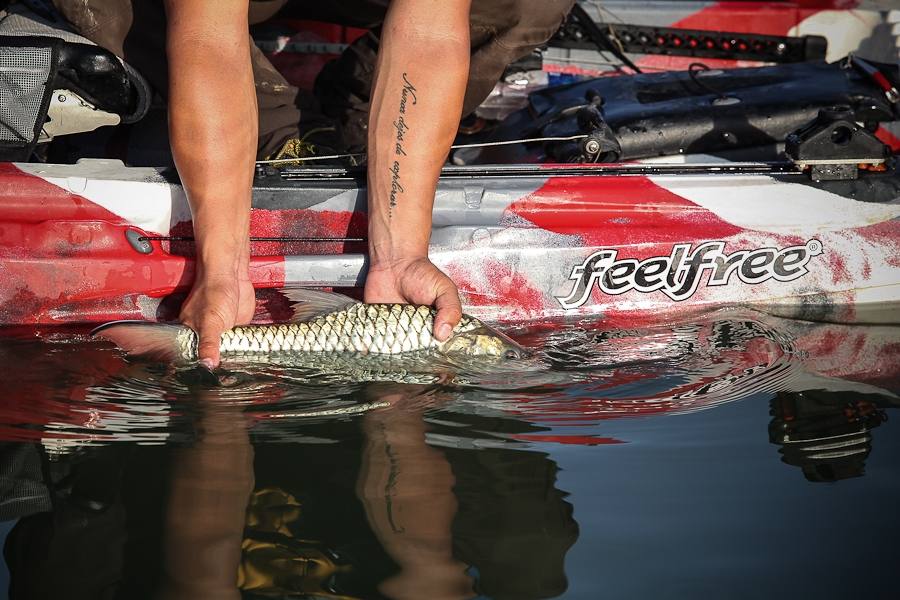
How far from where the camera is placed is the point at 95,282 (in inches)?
119

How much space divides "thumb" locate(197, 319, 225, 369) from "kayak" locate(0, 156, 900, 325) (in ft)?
1.23

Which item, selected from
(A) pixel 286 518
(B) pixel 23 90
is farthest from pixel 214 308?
(B) pixel 23 90

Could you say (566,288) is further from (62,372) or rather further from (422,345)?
(62,372)

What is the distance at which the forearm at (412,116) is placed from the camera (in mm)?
2902

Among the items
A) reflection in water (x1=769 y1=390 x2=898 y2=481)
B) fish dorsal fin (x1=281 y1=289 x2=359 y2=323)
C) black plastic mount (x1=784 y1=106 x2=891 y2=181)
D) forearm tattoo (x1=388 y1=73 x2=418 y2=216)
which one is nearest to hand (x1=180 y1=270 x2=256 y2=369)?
fish dorsal fin (x1=281 y1=289 x2=359 y2=323)

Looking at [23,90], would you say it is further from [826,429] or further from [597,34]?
[597,34]

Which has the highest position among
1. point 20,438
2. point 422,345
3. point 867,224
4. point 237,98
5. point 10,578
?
point 237,98

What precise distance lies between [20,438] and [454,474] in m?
1.00

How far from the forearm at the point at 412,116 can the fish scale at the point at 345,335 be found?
27cm

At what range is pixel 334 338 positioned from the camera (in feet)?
8.87

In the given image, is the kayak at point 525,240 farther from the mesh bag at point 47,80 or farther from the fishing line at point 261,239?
the mesh bag at point 47,80

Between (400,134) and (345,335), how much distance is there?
26.2 inches

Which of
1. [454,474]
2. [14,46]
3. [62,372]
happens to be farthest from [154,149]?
[454,474]

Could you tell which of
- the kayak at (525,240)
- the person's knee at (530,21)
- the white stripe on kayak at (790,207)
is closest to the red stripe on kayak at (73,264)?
the kayak at (525,240)
